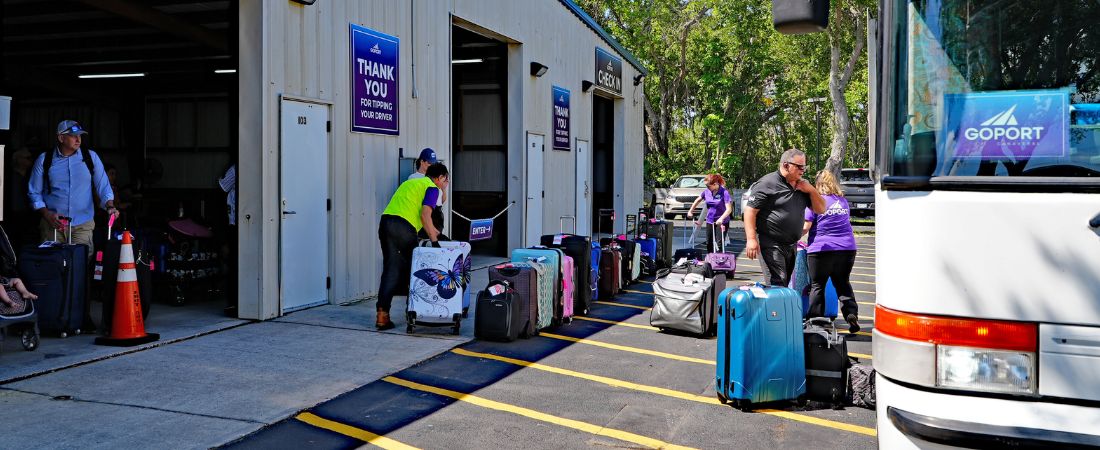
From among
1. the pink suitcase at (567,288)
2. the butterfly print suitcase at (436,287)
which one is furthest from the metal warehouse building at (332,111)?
the pink suitcase at (567,288)

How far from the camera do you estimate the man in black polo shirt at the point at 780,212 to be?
7438mm

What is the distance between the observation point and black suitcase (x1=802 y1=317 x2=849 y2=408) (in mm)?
→ 6047

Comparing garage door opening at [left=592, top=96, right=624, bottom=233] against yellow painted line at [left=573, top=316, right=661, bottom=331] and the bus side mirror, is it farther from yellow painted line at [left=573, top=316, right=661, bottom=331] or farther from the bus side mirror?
the bus side mirror

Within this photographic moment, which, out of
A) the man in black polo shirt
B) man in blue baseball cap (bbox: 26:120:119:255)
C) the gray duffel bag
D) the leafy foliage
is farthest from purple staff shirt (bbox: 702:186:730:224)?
the leafy foliage

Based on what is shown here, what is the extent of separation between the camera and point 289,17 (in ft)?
30.4

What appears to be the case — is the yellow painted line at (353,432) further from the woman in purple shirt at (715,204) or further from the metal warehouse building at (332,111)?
the woman in purple shirt at (715,204)

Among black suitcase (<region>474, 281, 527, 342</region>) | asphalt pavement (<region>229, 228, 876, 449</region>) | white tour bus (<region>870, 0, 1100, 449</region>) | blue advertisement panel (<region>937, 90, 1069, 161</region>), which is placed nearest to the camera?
white tour bus (<region>870, 0, 1100, 449</region>)

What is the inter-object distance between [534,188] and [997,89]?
A: 12.9m

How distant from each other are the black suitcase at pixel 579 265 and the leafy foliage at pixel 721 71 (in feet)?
83.0

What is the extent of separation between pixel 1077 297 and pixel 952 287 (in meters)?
0.40

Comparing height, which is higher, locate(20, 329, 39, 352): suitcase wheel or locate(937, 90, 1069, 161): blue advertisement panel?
locate(937, 90, 1069, 161): blue advertisement panel

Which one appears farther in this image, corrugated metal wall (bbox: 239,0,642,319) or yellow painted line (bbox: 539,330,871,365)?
corrugated metal wall (bbox: 239,0,642,319)

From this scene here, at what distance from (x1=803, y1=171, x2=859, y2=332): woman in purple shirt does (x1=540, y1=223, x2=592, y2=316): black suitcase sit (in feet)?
8.43

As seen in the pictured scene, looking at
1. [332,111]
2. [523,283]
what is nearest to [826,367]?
[523,283]
